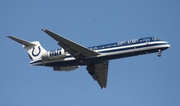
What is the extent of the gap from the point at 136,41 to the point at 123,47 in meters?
1.63

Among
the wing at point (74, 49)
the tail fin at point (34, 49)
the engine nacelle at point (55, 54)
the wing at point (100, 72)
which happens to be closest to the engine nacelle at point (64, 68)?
the engine nacelle at point (55, 54)

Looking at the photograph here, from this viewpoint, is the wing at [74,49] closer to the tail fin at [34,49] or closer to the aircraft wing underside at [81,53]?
the aircraft wing underside at [81,53]

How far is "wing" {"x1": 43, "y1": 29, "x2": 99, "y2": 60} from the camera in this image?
1409 inches

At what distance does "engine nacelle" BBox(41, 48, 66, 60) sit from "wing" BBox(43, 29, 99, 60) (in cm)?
122

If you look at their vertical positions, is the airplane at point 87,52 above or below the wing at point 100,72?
above

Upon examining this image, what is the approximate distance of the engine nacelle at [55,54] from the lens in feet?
125

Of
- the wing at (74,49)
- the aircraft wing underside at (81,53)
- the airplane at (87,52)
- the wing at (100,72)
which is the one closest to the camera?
the aircraft wing underside at (81,53)

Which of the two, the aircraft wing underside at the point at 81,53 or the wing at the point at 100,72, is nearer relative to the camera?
the aircraft wing underside at the point at 81,53

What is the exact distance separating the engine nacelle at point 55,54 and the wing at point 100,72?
3577 millimetres

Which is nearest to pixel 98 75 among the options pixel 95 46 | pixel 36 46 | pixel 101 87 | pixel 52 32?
pixel 101 87

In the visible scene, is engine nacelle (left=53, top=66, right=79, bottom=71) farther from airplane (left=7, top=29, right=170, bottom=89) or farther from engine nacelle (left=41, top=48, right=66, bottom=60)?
engine nacelle (left=41, top=48, right=66, bottom=60)

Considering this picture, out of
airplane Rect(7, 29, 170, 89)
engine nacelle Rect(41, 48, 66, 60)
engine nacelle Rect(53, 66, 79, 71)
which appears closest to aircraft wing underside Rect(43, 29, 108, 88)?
airplane Rect(7, 29, 170, 89)

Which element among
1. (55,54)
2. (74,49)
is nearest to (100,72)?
(74,49)

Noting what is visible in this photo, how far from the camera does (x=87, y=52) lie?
36875 millimetres
